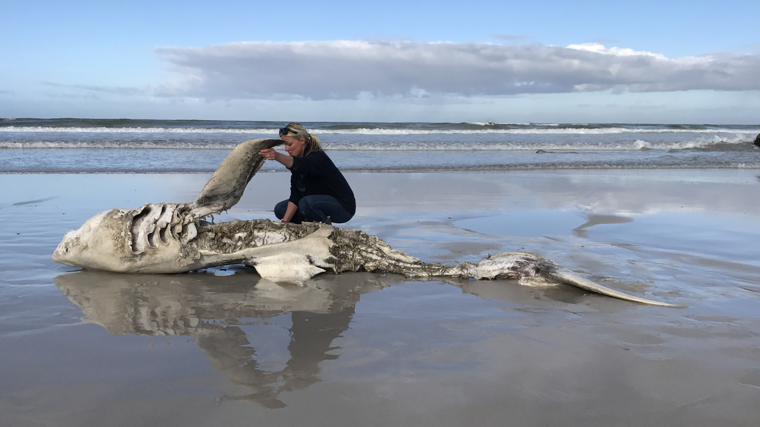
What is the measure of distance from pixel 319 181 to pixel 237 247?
1105mm

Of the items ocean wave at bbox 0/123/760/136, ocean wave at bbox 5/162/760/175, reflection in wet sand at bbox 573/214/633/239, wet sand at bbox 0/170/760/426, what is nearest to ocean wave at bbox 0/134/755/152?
ocean wave at bbox 5/162/760/175

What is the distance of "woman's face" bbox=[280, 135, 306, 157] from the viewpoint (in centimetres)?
470

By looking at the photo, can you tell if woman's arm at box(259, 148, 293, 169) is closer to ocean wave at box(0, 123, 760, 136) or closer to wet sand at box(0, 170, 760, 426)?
wet sand at box(0, 170, 760, 426)

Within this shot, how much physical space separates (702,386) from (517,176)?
34.0 ft

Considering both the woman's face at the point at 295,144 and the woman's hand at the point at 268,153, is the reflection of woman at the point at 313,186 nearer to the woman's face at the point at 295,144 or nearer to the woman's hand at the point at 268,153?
the woman's face at the point at 295,144

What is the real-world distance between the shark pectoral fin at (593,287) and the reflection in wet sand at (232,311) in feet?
4.35

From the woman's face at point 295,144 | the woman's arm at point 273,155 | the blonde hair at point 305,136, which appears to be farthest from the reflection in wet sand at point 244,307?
the blonde hair at point 305,136

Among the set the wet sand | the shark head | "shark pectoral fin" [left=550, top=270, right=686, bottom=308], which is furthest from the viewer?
the shark head

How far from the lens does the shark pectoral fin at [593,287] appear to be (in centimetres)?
361

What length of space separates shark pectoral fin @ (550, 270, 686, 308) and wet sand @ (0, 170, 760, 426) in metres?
0.07

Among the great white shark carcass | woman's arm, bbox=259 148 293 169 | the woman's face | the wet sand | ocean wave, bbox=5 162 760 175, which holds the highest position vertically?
the woman's face

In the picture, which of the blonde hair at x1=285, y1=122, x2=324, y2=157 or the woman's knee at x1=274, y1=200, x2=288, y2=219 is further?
the woman's knee at x1=274, y1=200, x2=288, y2=219

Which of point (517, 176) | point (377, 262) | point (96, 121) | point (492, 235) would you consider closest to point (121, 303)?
point (377, 262)

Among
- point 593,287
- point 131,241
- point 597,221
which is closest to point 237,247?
point 131,241
